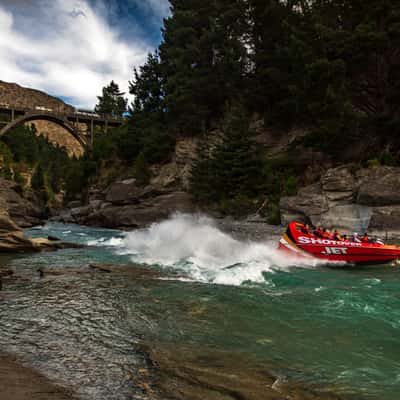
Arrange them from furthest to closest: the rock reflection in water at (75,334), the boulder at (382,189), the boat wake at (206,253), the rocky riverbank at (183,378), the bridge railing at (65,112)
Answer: the bridge railing at (65,112) → the boulder at (382,189) → the boat wake at (206,253) → the rock reflection in water at (75,334) → the rocky riverbank at (183,378)

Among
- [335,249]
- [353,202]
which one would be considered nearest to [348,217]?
[353,202]

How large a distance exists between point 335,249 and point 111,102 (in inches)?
3141

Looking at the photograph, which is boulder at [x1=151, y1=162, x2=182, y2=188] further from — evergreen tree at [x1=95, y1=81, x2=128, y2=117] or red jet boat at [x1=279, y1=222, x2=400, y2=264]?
evergreen tree at [x1=95, y1=81, x2=128, y2=117]

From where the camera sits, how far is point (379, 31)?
23.0 metres

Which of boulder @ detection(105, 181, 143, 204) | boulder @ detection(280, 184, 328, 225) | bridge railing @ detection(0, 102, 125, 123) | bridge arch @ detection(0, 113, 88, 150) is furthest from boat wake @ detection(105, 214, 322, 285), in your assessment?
bridge railing @ detection(0, 102, 125, 123)

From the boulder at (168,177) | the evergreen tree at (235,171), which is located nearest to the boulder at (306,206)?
the evergreen tree at (235,171)

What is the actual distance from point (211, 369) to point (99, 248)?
18169 mm

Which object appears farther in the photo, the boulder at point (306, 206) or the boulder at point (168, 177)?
the boulder at point (168, 177)

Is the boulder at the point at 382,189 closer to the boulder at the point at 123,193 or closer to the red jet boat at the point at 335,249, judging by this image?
the red jet boat at the point at 335,249

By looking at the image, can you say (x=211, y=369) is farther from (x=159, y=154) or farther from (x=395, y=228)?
(x=159, y=154)

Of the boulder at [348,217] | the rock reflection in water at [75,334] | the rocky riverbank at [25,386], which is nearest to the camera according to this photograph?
the rocky riverbank at [25,386]

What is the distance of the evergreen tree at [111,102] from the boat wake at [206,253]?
6217 centimetres

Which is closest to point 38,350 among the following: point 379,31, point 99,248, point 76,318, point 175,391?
point 76,318

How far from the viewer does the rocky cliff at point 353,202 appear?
1952cm
